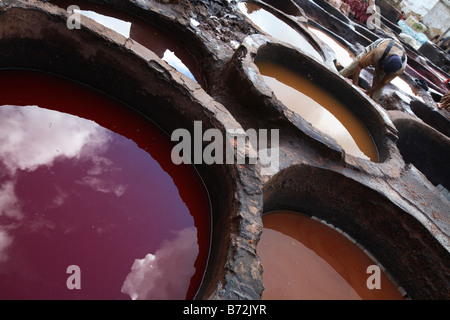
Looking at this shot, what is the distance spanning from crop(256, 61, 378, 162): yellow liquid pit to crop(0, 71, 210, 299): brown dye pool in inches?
75.8

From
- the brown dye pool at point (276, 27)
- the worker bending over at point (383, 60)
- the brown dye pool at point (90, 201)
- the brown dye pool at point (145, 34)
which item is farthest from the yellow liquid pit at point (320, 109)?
the brown dye pool at point (90, 201)

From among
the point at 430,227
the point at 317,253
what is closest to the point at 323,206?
the point at 317,253

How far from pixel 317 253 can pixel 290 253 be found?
1.02 ft

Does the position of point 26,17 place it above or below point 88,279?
above

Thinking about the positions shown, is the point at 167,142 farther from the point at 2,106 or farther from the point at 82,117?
the point at 2,106

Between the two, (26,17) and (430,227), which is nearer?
(26,17)

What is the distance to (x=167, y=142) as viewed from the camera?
8.28 feet

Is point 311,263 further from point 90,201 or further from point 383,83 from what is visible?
point 383,83

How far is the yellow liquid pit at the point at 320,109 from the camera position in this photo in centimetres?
375

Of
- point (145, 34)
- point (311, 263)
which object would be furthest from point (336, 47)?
→ point (311, 263)

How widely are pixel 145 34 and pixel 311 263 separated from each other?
3.05 m

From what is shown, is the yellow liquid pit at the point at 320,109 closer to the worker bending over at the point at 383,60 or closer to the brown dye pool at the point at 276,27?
the worker bending over at the point at 383,60

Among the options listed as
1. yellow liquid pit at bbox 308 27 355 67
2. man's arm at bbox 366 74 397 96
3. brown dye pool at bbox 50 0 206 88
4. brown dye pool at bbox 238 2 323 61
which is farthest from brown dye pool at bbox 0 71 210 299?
yellow liquid pit at bbox 308 27 355 67

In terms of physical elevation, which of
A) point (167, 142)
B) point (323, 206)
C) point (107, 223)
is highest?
point (167, 142)
